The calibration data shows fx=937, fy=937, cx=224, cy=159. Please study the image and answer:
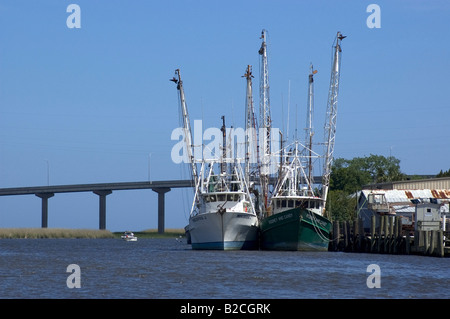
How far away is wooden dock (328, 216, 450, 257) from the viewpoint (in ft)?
238

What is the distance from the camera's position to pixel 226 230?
87125mm

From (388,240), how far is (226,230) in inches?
613

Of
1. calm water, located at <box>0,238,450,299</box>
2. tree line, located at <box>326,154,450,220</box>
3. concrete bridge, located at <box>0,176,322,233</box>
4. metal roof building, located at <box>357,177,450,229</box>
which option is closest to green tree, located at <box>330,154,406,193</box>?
tree line, located at <box>326,154,450,220</box>

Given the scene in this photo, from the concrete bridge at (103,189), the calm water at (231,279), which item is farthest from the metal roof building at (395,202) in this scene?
the concrete bridge at (103,189)

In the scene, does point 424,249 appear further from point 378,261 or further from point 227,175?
point 227,175

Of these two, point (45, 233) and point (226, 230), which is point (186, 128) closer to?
point (226, 230)

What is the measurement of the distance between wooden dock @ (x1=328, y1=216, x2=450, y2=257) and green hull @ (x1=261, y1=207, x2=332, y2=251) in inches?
80.9

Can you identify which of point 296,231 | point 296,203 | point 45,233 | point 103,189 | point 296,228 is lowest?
point 45,233

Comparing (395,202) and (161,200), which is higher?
(395,202)

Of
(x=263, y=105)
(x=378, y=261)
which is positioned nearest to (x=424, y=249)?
(x=378, y=261)

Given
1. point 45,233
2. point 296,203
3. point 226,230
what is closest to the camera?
point 226,230

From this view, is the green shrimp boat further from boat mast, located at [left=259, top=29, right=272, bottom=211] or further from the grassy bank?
the grassy bank

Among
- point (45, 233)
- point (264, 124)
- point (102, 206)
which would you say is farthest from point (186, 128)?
point (102, 206)
